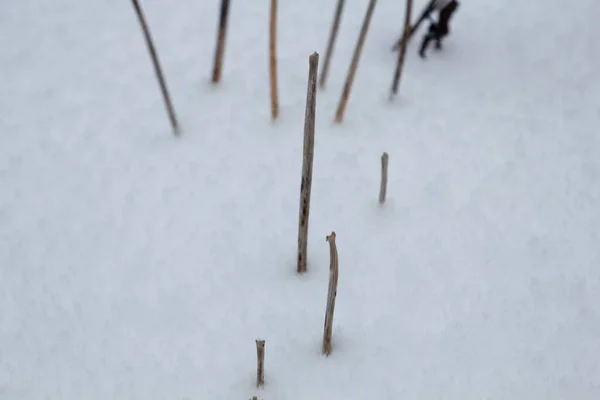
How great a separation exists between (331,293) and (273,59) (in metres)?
0.57

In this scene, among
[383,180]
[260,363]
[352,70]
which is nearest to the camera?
[260,363]

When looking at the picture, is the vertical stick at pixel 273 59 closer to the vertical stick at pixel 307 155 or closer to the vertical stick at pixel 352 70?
the vertical stick at pixel 352 70

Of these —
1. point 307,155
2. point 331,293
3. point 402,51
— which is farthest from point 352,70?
point 331,293

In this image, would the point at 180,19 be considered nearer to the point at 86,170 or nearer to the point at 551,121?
the point at 86,170

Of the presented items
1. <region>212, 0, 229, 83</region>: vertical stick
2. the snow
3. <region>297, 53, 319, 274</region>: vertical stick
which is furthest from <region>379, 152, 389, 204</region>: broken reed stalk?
<region>212, 0, 229, 83</region>: vertical stick

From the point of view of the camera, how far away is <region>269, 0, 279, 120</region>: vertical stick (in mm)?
1099

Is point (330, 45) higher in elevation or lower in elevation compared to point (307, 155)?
higher

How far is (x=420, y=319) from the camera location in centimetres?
85

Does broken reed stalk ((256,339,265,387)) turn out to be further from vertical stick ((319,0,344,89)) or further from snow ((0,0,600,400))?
vertical stick ((319,0,344,89))

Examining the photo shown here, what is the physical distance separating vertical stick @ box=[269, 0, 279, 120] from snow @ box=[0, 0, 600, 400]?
39 mm

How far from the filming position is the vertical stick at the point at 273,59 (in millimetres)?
1099

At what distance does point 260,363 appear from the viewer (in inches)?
29.1

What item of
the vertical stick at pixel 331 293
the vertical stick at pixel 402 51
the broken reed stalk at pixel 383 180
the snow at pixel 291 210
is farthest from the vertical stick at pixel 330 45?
the vertical stick at pixel 331 293

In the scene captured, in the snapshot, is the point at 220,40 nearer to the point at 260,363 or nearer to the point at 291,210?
the point at 291,210
